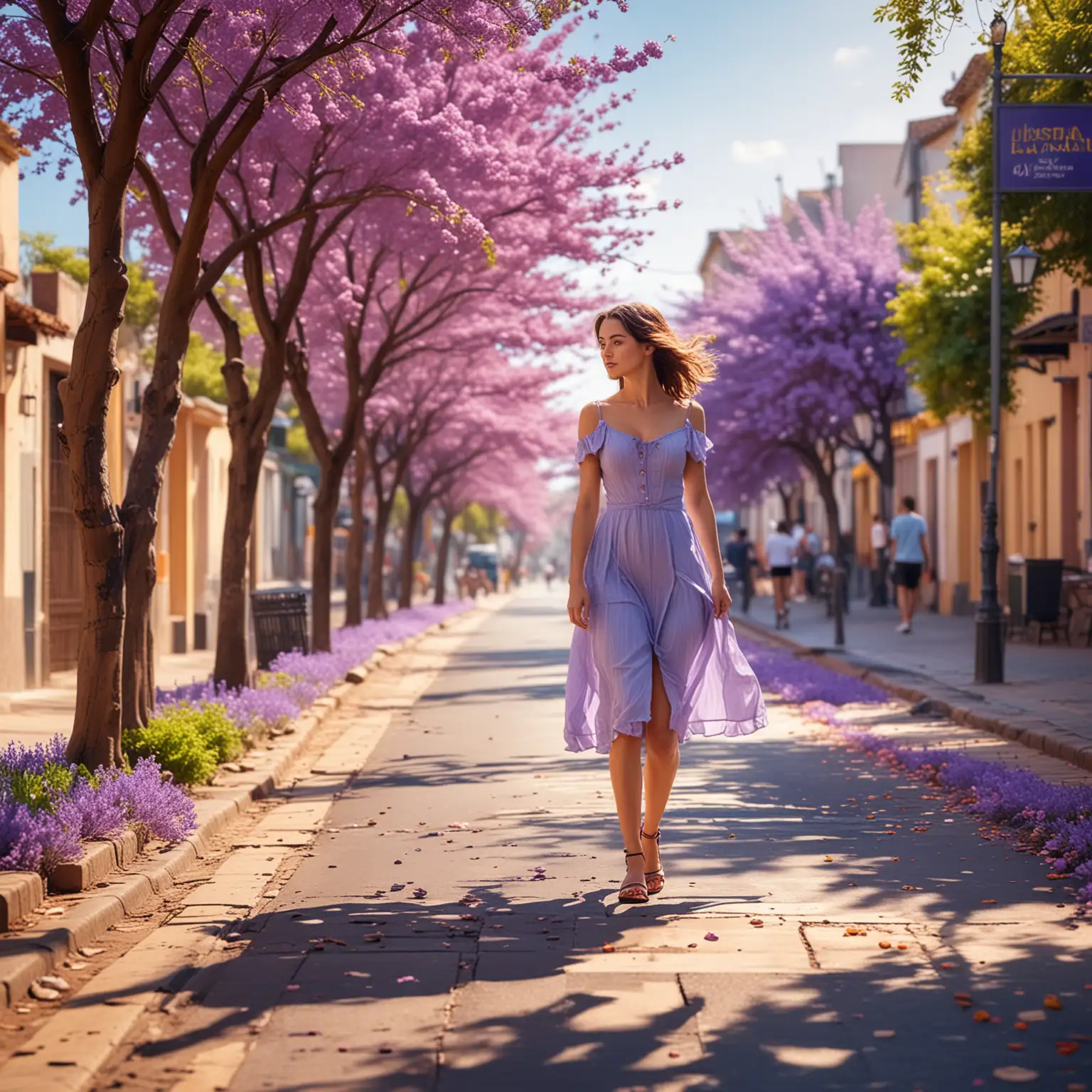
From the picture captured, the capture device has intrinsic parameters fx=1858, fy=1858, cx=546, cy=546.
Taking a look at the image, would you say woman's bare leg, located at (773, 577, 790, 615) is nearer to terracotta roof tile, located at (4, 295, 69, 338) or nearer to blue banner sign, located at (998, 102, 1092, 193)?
blue banner sign, located at (998, 102, 1092, 193)

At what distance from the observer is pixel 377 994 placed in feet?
17.8

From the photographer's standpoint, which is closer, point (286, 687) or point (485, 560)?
point (286, 687)

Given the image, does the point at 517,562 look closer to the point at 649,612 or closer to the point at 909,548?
the point at 909,548

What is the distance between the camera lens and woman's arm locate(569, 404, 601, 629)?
695cm

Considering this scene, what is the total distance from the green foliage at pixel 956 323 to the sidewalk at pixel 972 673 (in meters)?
3.69

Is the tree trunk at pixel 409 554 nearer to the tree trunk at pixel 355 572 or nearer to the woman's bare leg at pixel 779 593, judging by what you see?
the woman's bare leg at pixel 779 593

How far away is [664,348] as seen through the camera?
7137 mm

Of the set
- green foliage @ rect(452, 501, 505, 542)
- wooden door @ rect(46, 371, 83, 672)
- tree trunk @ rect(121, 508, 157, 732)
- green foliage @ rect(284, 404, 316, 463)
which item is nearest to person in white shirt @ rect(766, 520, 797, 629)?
wooden door @ rect(46, 371, 83, 672)

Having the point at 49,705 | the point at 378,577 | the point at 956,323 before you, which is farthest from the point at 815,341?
the point at 49,705

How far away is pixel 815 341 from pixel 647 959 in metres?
35.3

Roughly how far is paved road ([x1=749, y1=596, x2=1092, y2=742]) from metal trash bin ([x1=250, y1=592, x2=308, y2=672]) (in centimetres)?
588

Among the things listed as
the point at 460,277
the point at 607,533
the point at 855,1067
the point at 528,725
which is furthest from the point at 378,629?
the point at 855,1067

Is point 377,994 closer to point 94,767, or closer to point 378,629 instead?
point 94,767

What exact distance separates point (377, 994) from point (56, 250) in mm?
43862
